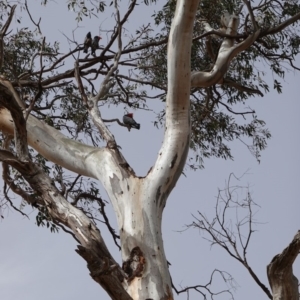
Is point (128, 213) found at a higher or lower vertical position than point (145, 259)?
higher

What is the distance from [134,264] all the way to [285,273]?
1.13 meters

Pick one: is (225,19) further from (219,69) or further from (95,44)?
(95,44)

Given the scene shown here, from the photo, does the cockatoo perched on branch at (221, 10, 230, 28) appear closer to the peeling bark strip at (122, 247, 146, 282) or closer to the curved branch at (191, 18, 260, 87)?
the curved branch at (191, 18, 260, 87)

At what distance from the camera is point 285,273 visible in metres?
3.71

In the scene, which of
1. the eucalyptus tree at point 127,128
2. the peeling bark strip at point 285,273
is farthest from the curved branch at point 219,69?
the peeling bark strip at point 285,273

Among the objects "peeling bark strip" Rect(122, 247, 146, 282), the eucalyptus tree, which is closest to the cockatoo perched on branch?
the eucalyptus tree

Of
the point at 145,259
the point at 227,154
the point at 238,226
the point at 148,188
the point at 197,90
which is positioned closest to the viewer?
the point at 145,259

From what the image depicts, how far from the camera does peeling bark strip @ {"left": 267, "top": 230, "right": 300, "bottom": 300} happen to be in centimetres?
369

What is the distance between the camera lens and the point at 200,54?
7.91m

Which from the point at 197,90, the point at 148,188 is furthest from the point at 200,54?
the point at 148,188

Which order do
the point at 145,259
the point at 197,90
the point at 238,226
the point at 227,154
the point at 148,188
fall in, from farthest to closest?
the point at 227,154 < the point at 197,90 < the point at 238,226 < the point at 148,188 < the point at 145,259

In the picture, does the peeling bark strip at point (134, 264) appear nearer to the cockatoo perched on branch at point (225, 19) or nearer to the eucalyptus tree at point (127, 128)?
the eucalyptus tree at point (127, 128)

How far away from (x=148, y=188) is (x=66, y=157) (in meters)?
0.99

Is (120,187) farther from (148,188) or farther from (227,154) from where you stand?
(227,154)
